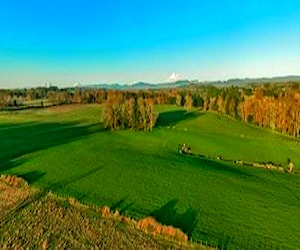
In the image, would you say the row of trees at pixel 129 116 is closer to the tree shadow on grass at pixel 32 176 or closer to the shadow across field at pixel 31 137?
the shadow across field at pixel 31 137

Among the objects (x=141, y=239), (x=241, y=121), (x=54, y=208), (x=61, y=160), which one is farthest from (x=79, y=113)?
(x=141, y=239)

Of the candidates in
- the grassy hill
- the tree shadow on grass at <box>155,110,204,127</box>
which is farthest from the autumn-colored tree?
the grassy hill

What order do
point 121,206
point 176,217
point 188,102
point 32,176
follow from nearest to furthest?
point 176,217 → point 121,206 → point 32,176 → point 188,102

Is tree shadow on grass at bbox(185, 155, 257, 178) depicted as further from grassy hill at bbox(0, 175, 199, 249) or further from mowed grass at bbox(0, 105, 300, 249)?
grassy hill at bbox(0, 175, 199, 249)

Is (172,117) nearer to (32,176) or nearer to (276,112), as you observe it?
(276,112)

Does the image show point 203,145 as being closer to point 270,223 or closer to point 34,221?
point 270,223

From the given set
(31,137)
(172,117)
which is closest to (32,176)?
(31,137)

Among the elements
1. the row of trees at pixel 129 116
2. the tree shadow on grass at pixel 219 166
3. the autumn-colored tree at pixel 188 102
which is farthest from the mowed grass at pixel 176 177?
the autumn-colored tree at pixel 188 102
